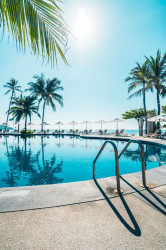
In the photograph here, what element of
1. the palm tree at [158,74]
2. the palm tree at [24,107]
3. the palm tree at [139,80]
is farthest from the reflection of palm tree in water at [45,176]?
the palm tree at [24,107]

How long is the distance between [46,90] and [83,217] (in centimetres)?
3182

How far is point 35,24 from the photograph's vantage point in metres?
1.21

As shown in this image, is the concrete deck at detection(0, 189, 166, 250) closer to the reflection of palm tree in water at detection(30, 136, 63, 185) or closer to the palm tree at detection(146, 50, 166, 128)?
the reflection of palm tree in water at detection(30, 136, 63, 185)

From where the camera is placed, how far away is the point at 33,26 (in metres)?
1.20

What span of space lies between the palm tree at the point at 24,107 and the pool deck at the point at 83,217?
1281 inches

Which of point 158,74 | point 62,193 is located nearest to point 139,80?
point 158,74

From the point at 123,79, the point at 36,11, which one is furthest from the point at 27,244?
the point at 123,79

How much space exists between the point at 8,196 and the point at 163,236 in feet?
8.52

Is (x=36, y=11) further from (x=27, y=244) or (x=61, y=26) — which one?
(x=27, y=244)

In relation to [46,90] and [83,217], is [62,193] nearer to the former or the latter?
[83,217]

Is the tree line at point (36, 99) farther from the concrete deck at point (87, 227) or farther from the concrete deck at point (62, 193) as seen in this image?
the concrete deck at point (87, 227)

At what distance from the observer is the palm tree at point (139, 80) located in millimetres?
21109

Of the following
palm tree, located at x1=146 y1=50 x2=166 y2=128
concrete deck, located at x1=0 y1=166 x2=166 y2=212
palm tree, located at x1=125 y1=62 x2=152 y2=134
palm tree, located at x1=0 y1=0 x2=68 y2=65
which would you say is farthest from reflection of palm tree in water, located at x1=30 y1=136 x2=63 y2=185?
palm tree, located at x1=125 y1=62 x2=152 y2=134

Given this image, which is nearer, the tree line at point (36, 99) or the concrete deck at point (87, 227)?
the concrete deck at point (87, 227)
